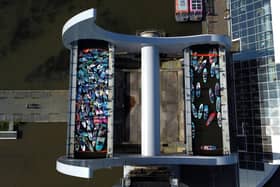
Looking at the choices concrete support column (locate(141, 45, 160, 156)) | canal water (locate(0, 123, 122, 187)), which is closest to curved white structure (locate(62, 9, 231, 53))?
concrete support column (locate(141, 45, 160, 156))

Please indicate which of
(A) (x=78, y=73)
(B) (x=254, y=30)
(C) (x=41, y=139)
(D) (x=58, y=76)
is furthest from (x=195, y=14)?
(C) (x=41, y=139)

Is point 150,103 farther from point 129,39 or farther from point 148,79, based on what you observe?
point 129,39

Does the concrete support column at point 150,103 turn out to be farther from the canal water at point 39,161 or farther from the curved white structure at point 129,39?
the canal water at point 39,161

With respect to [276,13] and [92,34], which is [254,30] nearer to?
[276,13]

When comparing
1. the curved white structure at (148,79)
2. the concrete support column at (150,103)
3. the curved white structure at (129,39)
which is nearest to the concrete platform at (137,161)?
the curved white structure at (148,79)

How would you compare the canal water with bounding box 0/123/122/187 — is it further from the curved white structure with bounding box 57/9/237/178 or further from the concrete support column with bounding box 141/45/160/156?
the concrete support column with bounding box 141/45/160/156

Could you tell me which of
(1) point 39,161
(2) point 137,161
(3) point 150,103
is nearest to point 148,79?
(3) point 150,103
